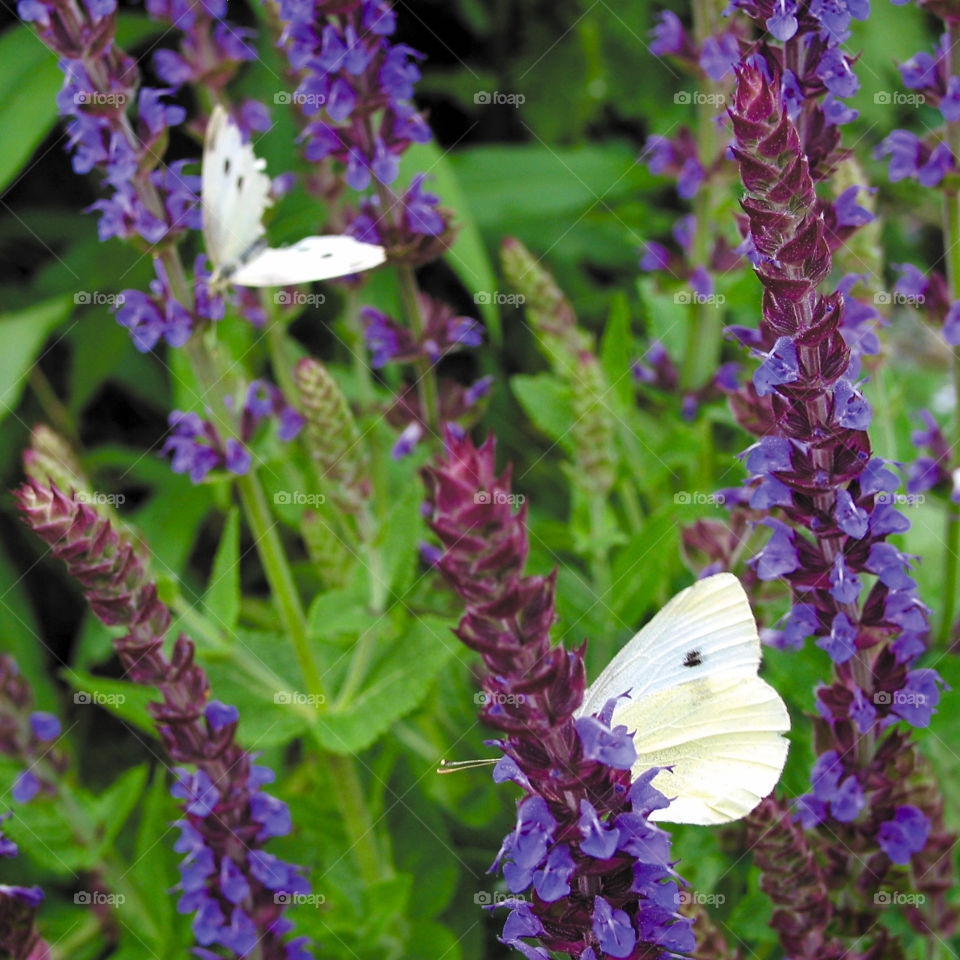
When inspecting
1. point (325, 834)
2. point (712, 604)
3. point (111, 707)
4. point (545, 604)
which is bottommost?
point (325, 834)

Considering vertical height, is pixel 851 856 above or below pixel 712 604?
below

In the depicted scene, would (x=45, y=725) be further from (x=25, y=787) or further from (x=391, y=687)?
(x=391, y=687)

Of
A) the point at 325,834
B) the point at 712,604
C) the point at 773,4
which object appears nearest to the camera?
the point at 712,604

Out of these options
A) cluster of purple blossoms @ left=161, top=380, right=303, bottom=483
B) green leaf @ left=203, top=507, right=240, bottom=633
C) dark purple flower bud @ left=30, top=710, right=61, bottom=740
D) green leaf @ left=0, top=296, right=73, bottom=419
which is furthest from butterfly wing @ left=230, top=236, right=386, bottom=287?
green leaf @ left=0, top=296, right=73, bottom=419

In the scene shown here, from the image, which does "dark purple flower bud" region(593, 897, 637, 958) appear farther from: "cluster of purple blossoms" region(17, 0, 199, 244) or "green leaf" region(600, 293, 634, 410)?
"green leaf" region(600, 293, 634, 410)

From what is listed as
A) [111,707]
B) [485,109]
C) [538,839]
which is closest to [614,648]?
[111,707]

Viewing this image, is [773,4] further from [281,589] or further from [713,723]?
[281,589]

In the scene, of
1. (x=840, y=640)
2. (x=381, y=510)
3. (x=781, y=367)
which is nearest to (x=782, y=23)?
(x=781, y=367)
